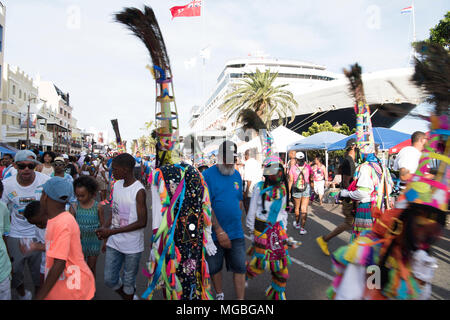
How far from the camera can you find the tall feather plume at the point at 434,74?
6.15 ft

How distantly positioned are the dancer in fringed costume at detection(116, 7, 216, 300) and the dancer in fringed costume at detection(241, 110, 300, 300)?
2.70ft

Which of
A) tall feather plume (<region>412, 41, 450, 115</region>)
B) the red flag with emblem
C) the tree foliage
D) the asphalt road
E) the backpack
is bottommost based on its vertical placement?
the asphalt road

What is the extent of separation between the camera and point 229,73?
69.0m

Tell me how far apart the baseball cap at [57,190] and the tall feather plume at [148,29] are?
1409 mm

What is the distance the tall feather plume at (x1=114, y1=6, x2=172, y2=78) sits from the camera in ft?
9.32

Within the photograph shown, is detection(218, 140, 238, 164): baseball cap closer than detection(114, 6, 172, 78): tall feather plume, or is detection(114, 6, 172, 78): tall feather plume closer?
detection(114, 6, 172, 78): tall feather plume

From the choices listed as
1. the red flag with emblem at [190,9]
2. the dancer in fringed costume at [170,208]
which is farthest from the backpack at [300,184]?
the red flag with emblem at [190,9]

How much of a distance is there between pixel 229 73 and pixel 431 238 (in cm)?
7023

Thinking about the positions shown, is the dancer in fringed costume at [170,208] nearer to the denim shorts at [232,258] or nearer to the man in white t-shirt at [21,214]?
the denim shorts at [232,258]

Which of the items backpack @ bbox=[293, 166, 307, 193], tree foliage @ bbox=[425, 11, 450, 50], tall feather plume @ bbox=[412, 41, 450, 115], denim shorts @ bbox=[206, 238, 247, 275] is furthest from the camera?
tree foliage @ bbox=[425, 11, 450, 50]

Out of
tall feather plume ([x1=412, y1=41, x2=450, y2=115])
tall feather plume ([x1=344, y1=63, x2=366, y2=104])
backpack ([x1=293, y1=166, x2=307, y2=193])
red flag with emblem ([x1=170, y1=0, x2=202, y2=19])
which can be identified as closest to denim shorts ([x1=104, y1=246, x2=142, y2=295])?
tall feather plume ([x1=412, y1=41, x2=450, y2=115])

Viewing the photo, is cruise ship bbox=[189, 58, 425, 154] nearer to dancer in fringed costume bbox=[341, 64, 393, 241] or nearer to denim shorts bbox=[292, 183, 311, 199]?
dancer in fringed costume bbox=[341, 64, 393, 241]

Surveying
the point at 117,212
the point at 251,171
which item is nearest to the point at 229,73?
the point at 251,171
